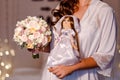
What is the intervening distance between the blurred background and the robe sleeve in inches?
37.8

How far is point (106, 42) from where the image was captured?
5.08ft

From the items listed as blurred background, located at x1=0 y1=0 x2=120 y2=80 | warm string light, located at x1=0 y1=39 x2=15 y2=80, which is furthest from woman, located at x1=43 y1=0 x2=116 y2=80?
warm string light, located at x1=0 y1=39 x2=15 y2=80

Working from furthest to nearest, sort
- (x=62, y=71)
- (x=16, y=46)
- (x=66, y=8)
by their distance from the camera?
(x=16, y=46), (x=66, y=8), (x=62, y=71)

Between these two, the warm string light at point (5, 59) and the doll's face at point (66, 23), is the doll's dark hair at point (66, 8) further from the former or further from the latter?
the warm string light at point (5, 59)

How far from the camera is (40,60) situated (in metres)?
2.51

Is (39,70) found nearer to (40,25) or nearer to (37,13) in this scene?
Answer: (37,13)

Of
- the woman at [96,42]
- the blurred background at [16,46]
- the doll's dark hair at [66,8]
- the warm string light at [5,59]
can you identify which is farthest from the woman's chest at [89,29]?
the warm string light at [5,59]

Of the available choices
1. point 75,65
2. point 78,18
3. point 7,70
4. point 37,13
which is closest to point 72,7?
point 78,18

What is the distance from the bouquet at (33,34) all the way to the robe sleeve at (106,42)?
246 mm

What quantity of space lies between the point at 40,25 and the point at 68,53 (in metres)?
0.19

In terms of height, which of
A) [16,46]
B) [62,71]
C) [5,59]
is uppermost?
[62,71]

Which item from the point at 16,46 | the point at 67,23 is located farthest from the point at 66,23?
the point at 16,46

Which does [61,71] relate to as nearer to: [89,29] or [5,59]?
→ [89,29]

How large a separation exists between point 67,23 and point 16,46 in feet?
3.64
